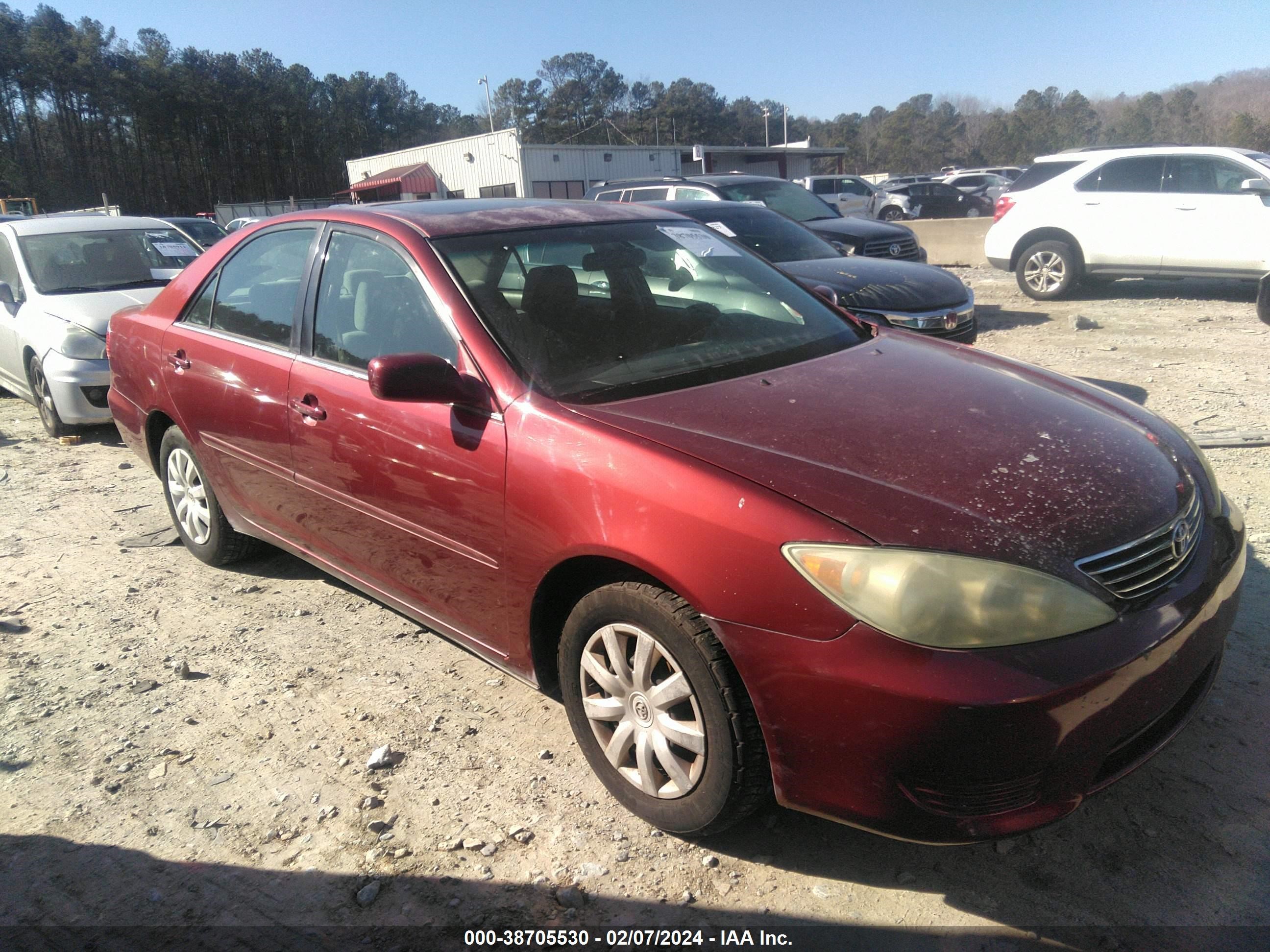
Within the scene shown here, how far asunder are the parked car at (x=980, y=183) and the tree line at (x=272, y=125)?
2749 centimetres

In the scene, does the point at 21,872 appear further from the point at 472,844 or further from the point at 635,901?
the point at 635,901

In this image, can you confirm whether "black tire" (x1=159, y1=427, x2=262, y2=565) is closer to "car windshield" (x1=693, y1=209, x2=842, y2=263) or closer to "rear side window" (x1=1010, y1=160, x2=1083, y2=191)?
"car windshield" (x1=693, y1=209, x2=842, y2=263)

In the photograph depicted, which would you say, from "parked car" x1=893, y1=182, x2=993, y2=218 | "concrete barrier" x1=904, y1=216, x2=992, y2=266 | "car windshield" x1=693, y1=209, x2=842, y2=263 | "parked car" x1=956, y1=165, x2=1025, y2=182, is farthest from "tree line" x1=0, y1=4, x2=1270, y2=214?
"car windshield" x1=693, y1=209, x2=842, y2=263

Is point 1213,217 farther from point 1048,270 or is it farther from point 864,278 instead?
point 864,278

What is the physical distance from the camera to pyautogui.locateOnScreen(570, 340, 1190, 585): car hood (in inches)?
84.1

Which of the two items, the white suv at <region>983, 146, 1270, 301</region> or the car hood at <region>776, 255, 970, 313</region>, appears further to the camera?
the white suv at <region>983, 146, 1270, 301</region>

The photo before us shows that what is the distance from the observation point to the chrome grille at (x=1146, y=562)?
2.14m

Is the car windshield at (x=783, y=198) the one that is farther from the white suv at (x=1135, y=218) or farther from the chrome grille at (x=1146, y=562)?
the chrome grille at (x=1146, y=562)

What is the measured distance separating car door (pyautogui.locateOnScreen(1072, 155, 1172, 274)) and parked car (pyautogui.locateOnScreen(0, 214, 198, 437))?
9645mm

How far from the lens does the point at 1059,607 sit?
2029 millimetres

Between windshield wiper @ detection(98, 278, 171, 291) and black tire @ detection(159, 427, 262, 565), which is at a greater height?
windshield wiper @ detection(98, 278, 171, 291)

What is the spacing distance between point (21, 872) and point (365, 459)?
1500mm

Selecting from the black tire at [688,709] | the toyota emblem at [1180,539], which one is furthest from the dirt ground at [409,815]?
the toyota emblem at [1180,539]

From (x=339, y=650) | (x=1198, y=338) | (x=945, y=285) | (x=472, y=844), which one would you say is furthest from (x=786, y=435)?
(x=1198, y=338)
